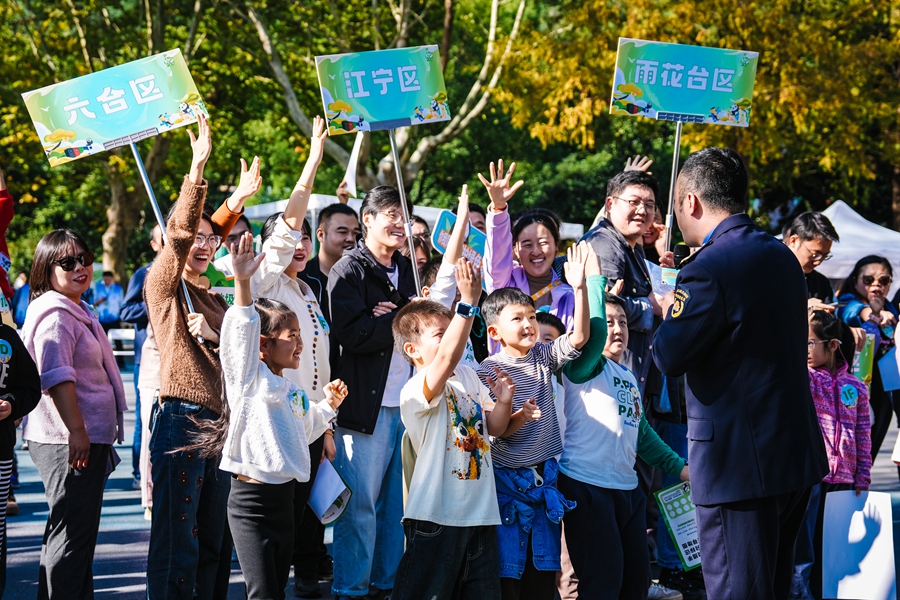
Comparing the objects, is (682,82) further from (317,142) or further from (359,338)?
(359,338)

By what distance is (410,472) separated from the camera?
4.13m

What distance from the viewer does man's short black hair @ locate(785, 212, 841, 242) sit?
259 inches

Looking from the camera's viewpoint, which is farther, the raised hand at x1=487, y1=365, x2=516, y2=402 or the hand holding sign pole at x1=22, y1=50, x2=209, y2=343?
the hand holding sign pole at x1=22, y1=50, x2=209, y2=343

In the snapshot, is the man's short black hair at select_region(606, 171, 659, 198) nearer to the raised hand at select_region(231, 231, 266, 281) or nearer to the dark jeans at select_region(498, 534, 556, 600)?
the dark jeans at select_region(498, 534, 556, 600)

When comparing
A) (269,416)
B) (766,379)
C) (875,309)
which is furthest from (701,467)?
(875,309)

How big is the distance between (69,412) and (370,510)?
5.35 ft

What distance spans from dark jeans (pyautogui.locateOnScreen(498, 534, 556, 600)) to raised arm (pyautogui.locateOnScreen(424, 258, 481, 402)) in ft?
2.86

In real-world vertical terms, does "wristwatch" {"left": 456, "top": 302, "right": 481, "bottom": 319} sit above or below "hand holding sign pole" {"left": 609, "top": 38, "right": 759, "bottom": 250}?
below

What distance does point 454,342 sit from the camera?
3.83 meters

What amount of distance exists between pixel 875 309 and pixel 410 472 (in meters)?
5.30

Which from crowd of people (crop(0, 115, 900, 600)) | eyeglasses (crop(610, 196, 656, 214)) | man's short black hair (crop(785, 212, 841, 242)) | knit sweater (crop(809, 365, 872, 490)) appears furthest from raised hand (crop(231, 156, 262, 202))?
man's short black hair (crop(785, 212, 841, 242))

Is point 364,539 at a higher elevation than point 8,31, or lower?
lower

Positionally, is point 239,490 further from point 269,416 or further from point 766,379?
point 766,379

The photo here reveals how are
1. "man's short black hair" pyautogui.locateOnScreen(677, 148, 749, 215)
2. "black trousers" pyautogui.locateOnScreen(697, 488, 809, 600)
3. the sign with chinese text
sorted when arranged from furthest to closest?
the sign with chinese text
"man's short black hair" pyautogui.locateOnScreen(677, 148, 749, 215)
"black trousers" pyautogui.locateOnScreen(697, 488, 809, 600)
